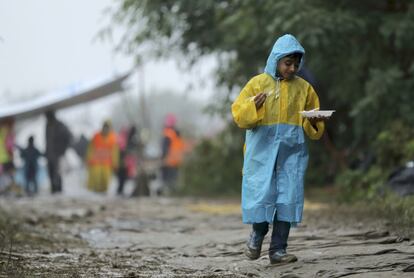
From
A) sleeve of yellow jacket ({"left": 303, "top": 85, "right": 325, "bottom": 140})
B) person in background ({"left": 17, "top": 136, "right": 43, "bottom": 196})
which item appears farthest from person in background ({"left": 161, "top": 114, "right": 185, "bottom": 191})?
sleeve of yellow jacket ({"left": 303, "top": 85, "right": 325, "bottom": 140})

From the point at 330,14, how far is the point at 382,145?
219 cm

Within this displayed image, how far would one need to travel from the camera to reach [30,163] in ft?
72.0

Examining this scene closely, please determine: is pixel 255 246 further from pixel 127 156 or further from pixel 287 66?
pixel 127 156

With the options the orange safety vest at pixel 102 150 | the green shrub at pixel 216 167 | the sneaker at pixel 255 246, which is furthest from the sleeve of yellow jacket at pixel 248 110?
the orange safety vest at pixel 102 150

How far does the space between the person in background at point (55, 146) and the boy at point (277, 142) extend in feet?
49.7

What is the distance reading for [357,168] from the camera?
1549 centimetres

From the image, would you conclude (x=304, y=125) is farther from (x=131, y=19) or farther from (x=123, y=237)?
(x=131, y=19)

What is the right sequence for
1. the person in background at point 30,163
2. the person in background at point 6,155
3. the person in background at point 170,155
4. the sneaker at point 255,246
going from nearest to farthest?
the sneaker at point 255,246, the person in background at point 6,155, the person in background at point 30,163, the person in background at point 170,155

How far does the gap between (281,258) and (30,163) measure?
15.5 m

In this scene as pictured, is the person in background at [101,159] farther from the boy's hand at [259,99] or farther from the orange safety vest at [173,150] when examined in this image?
the boy's hand at [259,99]

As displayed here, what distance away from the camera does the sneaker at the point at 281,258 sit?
7104 millimetres

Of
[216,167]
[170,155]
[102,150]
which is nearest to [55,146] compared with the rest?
[102,150]

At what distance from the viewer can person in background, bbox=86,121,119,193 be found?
891 inches

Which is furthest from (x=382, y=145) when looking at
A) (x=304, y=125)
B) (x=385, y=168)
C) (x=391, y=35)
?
(x=304, y=125)
